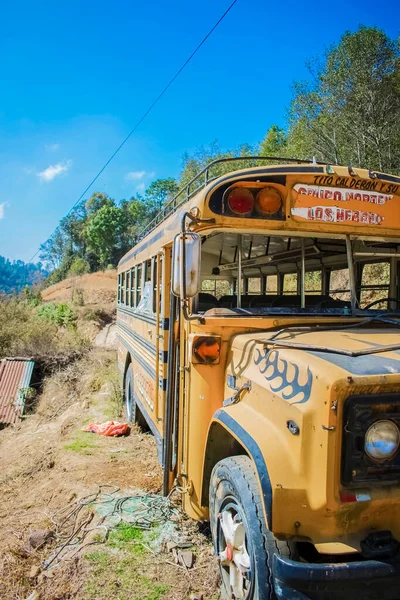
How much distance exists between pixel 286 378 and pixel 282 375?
0.05m

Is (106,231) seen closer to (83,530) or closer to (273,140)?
(273,140)

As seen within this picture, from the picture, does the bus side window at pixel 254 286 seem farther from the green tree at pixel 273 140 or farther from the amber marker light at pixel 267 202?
the green tree at pixel 273 140

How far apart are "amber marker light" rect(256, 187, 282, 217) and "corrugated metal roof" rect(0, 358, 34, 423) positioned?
28.4 feet

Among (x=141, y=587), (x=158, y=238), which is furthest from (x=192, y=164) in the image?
(x=141, y=587)

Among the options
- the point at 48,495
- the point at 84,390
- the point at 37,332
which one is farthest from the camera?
the point at 37,332

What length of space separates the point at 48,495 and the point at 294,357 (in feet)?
11.7

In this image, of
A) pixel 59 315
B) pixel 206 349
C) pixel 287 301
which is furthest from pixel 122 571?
pixel 59 315

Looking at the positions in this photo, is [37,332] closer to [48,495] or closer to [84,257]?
[48,495]

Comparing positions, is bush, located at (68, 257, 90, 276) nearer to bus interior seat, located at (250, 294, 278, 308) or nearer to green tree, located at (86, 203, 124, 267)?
green tree, located at (86, 203, 124, 267)

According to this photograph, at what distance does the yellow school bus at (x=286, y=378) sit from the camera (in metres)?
1.83

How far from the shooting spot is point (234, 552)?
242 cm

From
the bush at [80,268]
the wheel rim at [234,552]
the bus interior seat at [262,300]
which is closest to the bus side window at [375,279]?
the bus interior seat at [262,300]

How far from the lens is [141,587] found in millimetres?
2859

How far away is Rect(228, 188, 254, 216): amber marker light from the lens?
295 cm
